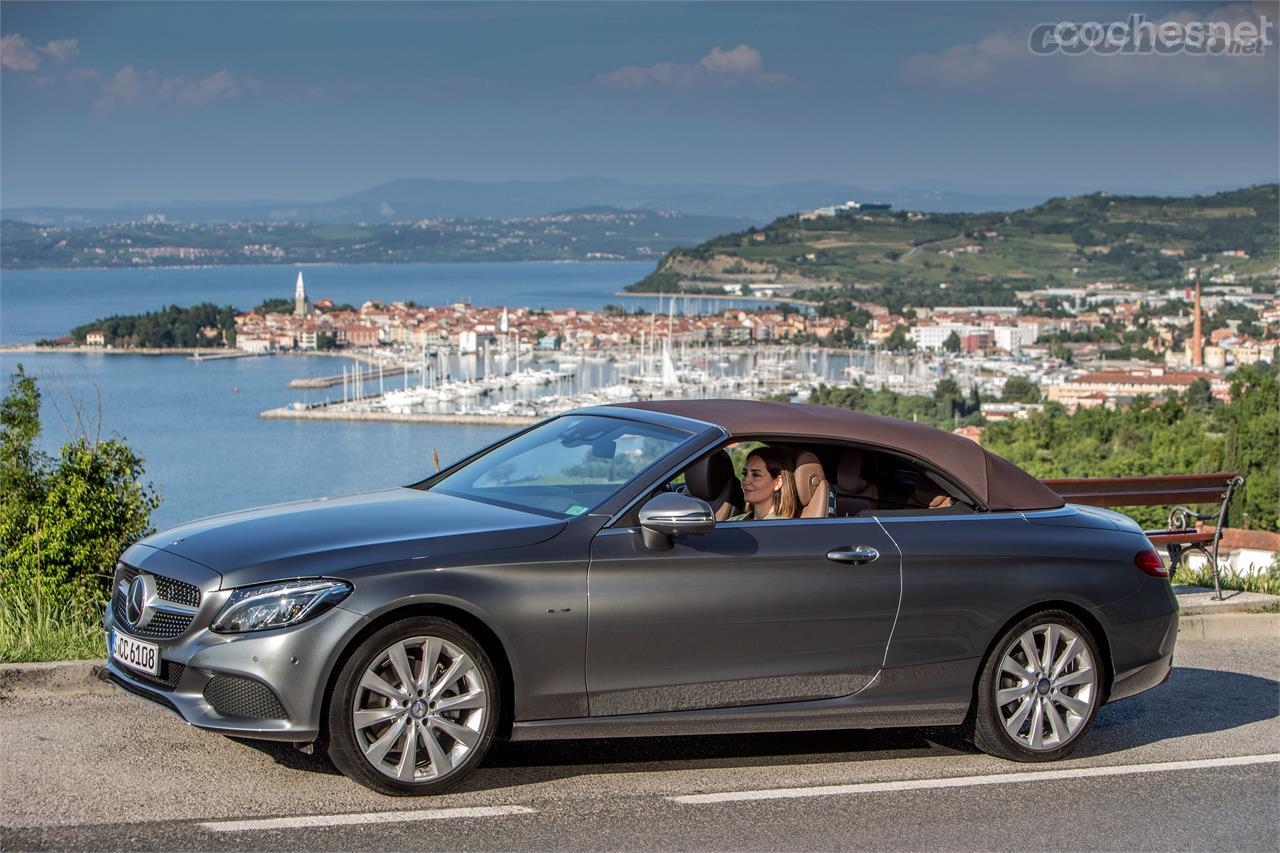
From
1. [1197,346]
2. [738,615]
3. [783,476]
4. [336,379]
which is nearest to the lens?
[738,615]

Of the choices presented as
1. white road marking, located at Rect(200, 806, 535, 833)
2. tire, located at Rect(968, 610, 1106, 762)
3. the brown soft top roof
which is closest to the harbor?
the brown soft top roof

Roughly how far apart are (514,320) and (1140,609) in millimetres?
190748

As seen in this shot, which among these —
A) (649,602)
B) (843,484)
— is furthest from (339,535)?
(843,484)

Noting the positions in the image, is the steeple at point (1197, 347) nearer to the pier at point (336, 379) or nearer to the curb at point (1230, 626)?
the pier at point (336, 379)

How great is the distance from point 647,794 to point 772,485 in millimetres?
1399

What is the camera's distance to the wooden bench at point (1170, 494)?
10.6 m

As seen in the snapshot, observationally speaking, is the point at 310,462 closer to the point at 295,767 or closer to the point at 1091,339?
the point at 295,767

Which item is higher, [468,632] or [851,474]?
[851,474]

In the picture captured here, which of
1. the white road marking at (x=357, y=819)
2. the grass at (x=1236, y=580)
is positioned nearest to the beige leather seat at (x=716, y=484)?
the white road marking at (x=357, y=819)

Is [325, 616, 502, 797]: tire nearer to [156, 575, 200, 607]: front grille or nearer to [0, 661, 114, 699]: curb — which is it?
[156, 575, 200, 607]: front grille

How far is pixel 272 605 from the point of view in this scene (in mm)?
5125

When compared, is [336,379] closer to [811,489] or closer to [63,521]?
[63,521]

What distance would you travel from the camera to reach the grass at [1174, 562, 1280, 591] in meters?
10.9

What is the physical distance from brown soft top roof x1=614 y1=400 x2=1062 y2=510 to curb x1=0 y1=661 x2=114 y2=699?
266 cm
